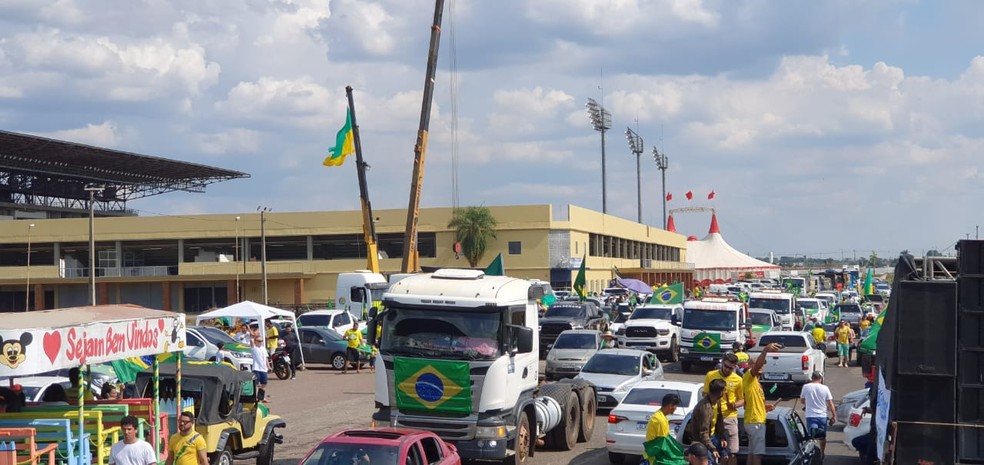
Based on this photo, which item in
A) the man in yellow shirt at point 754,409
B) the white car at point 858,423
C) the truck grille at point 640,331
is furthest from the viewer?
the truck grille at point 640,331

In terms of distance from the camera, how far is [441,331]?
15.4 metres

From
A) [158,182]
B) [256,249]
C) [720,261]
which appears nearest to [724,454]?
[256,249]

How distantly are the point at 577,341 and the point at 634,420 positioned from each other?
42.2 feet

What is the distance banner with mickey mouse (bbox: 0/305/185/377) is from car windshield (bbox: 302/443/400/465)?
8.40ft

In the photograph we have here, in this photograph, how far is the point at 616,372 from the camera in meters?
23.5

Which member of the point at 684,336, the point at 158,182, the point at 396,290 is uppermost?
the point at 158,182

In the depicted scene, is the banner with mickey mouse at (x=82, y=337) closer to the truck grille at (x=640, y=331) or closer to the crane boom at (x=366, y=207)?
the truck grille at (x=640, y=331)

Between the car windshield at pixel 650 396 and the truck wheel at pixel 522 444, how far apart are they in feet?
5.89

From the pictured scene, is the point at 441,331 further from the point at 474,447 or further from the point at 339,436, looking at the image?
the point at 339,436

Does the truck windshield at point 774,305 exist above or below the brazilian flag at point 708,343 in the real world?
above

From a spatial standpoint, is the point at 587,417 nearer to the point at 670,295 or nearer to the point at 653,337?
the point at 653,337

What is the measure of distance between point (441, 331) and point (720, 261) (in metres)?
112

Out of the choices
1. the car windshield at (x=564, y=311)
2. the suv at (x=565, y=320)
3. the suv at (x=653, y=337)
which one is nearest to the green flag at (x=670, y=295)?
the suv at (x=565, y=320)

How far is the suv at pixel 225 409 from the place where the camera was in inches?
551
